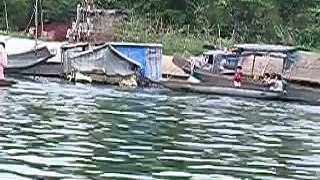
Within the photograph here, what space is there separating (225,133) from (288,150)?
2598 millimetres

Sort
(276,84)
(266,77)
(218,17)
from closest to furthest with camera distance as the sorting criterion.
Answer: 1. (276,84)
2. (266,77)
3. (218,17)

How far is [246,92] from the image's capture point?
101 feet

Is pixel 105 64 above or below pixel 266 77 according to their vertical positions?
above

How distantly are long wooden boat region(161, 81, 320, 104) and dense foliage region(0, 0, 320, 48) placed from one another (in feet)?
52.1

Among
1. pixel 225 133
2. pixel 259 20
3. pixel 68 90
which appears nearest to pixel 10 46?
pixel 68 90

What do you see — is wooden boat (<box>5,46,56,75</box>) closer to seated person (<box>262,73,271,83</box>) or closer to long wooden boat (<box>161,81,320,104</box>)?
long wooden boat (<box>161,81,320,104</box>)

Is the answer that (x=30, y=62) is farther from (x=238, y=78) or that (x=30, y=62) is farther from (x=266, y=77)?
(x=266, y=77)

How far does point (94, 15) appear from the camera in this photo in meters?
40.6

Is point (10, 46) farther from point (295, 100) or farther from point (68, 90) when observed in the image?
point (295, 100)

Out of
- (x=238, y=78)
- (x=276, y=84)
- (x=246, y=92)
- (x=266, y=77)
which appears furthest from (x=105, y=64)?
(x=276, y=84)

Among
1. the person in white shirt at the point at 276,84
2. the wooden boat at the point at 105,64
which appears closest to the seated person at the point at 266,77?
the person in white shirt at the point at 276,84

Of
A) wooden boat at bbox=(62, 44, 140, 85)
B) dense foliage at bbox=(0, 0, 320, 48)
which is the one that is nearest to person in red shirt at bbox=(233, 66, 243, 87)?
wooden boat at bbox=(62, 44, 140, 85)

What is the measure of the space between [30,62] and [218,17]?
56.4 feet

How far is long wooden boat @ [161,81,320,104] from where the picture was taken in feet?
100
